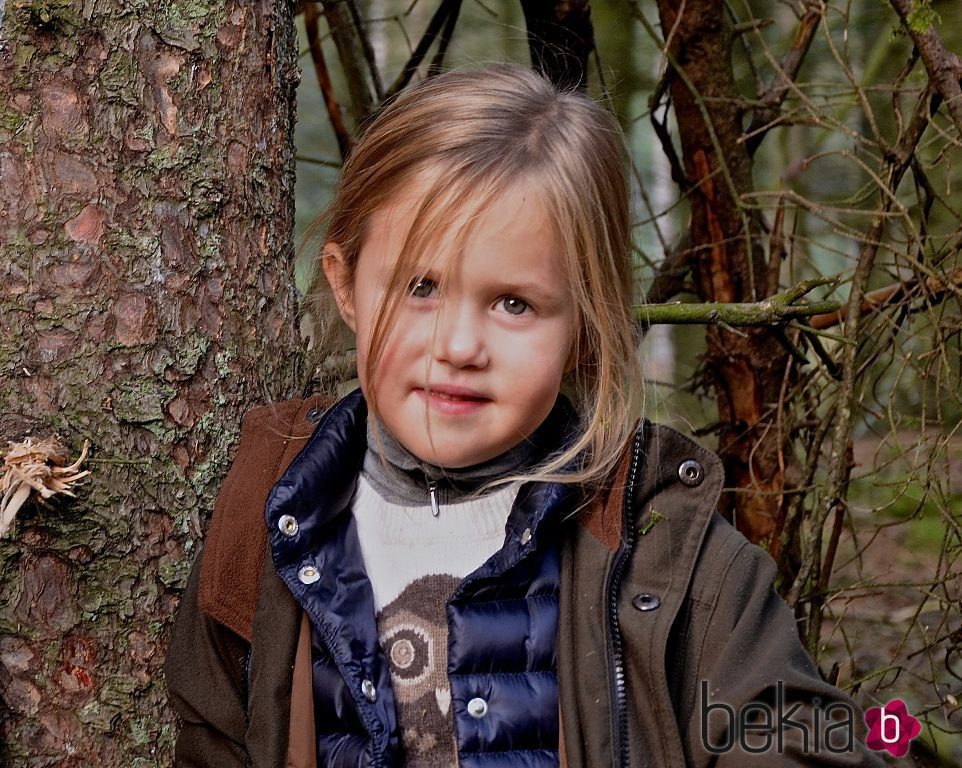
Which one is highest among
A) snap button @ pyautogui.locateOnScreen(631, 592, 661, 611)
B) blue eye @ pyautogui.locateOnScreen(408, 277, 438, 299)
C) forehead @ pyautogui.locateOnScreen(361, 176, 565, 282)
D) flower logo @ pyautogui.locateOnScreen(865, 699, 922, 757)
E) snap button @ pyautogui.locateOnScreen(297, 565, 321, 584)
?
forehead @ pyautogui.locateOnScreen(361, 176, 565, 282)

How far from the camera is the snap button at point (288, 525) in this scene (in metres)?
1.62

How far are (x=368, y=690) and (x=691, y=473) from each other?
0.63 m

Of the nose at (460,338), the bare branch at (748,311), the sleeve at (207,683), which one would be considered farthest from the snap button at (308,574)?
the bare branch at (748,311)

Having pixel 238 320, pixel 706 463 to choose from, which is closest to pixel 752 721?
pixel 706 463

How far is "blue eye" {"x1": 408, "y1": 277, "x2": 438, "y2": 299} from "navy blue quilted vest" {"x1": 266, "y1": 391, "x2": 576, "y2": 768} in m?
0.36

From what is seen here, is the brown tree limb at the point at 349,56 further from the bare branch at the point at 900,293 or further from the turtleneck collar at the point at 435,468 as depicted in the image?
the turtleneck collar at the point at 435,468

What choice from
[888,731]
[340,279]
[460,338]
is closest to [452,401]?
[460,338]

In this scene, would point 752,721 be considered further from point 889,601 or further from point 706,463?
point 889,601

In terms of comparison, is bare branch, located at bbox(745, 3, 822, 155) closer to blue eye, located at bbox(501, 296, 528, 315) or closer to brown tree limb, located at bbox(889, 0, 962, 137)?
brown tree limb, located at bbox(889, 0, 962, 137)

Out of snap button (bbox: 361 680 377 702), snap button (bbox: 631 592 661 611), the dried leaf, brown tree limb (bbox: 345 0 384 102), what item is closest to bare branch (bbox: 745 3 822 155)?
brown tree limb (bbox: 345 0 384 102)

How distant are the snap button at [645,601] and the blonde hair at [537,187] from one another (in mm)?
201

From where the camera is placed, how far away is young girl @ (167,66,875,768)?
4.98 feet

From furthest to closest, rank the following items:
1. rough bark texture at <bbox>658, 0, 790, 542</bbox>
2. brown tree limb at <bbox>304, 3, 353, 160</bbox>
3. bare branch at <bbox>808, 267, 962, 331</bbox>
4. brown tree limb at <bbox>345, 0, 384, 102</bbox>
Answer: brown tree limb at <bbox>345, 0, 384, 102</bbox>, brown tree limb at <bbox>304, 3, 353, 160</bbox>, rough bark texture at <bbox>658, 0, 790, 542</bbox>, bare branch at <bbox>808, 267, 962, 331</bbox>

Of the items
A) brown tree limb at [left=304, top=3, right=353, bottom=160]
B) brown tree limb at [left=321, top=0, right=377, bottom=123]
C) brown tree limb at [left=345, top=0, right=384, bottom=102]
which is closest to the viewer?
brown tree limb at [left=304, top=3, right=353, bottom=160]
